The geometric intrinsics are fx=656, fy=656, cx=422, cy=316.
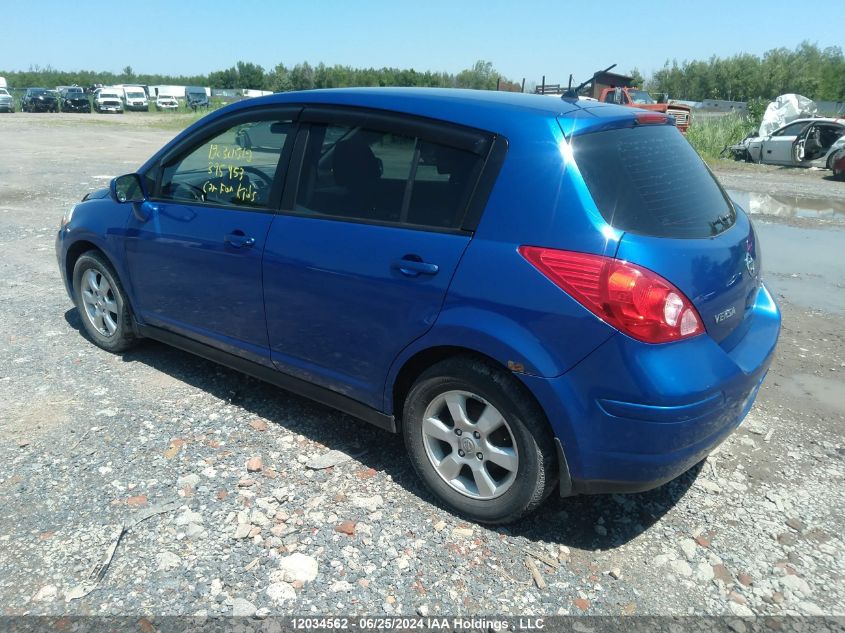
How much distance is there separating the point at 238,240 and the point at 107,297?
177 cm

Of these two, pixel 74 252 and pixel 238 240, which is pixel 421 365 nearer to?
pixel 238 240

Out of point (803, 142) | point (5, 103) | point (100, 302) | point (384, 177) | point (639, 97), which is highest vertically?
point (639, 97)

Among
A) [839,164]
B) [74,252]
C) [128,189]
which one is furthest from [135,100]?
[128,189]

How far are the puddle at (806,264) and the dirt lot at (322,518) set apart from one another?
2030 millimetres

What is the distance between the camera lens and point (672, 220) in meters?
2.77

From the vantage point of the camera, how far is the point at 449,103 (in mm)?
3078

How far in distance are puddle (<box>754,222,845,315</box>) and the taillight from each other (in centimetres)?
454

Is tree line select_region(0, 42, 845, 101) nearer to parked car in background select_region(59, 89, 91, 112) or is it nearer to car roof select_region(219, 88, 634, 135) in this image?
parked car in background select_region(59, 89, 91, 112)

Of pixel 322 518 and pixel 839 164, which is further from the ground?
pixel 839 164

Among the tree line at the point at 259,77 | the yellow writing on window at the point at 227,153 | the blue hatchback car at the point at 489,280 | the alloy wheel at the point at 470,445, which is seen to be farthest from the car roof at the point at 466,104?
the tree line at the point at 259,77

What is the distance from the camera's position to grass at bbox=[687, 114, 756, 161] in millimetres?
21109

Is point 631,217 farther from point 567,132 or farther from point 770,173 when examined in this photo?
point 770,173

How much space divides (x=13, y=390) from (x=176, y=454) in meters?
1.54

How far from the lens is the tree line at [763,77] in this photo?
251 ft
